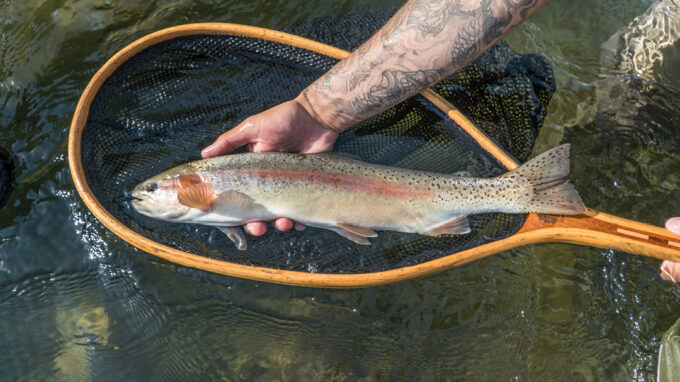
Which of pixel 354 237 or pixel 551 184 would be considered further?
pixel 354 237

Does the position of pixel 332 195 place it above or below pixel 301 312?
above

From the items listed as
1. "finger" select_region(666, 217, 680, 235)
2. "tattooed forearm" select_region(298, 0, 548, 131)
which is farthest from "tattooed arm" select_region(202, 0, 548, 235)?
"finger" select_region(666, 217, 680, 235)

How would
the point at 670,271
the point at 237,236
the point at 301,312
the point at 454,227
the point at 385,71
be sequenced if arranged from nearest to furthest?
the point at 385,71 → the point at 454,227 → the point at 237,236 → the point at 670,271 → the point at 301,312

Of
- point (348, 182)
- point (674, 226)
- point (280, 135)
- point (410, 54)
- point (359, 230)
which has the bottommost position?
point (674, 226)

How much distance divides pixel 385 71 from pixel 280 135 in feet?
2.84

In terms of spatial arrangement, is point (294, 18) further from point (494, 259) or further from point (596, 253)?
point (596, 253)

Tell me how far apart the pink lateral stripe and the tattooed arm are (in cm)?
30

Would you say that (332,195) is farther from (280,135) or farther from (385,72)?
(385,72)

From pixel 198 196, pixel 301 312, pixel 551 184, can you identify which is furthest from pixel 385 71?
pixel 301 312

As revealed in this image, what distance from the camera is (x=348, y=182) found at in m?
3.29

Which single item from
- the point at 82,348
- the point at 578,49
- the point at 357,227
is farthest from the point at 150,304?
the point at 578,49

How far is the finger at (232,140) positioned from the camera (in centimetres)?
343

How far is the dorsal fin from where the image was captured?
3.17 meters

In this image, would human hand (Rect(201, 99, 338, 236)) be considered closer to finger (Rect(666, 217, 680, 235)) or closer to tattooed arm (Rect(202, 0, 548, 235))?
tattooed arm (Rect(202, 0, 548, 235))
